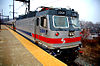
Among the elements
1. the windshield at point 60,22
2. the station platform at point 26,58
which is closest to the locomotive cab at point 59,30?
the windshield at point 60,22

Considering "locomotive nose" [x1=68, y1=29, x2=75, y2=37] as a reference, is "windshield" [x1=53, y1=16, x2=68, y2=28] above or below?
above

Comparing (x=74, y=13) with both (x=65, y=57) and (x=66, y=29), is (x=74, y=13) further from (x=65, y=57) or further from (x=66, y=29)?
(x=65, y=57)

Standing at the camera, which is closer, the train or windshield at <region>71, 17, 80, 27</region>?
the train

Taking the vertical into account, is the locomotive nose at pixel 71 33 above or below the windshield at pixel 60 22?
below

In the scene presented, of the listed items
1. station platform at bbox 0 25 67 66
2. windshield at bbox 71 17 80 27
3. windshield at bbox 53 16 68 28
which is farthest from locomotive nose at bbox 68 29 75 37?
station platform at bbox 0 25 67 66

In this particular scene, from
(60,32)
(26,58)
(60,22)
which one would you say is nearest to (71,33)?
(60,32)

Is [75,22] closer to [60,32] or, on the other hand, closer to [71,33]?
[71,33]

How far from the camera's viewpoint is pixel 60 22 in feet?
16.6

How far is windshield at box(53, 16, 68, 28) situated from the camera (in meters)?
4.96

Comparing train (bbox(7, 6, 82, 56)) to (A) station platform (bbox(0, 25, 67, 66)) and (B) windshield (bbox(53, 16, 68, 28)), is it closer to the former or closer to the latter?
(B) windshield (bbox(53, 16, 68, 28))

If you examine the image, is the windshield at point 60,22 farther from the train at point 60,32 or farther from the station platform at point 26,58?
the station platform at point 26,58

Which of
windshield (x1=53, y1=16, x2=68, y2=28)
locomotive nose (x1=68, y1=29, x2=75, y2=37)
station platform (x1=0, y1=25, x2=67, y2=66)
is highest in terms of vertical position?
windshield (x1=53, y1=16, x2=68, y2=28)

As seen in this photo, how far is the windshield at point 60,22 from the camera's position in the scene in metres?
4.96

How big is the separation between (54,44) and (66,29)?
1206 millimetres
